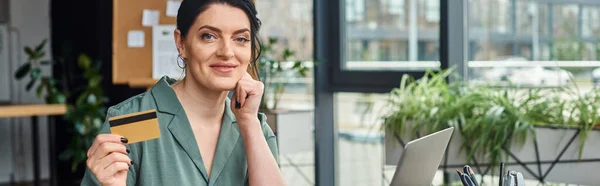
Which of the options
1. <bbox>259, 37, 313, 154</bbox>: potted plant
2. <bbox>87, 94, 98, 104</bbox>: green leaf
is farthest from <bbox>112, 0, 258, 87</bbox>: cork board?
<bbox>87, 94, 98, 104</bbox>: green leaf

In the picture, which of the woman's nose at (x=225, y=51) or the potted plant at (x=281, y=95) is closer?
the woman's nose at (x=225, y=51)

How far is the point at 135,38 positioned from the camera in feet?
14.9

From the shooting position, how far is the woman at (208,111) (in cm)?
158

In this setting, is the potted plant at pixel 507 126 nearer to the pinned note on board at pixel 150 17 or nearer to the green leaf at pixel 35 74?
the pinned note on board at pixel 150 17

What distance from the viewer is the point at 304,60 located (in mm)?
5023

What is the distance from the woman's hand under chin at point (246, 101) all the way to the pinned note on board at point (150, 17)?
297 centimetres

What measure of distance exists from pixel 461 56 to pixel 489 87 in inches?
17.4

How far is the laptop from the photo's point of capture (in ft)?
5.36

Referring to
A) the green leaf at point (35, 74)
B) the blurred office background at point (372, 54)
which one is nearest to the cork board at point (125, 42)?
the blurred office background at point (372, 54)

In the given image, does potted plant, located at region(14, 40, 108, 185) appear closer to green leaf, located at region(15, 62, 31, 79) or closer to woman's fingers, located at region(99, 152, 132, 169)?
green leaf, located at region(15, 62, 31, 79)

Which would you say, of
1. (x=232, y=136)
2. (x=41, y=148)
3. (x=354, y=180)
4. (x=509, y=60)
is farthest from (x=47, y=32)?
(x=232, y=136)

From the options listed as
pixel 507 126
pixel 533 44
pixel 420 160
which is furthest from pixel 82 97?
pixel 420 160

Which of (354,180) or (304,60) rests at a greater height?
(304,60)

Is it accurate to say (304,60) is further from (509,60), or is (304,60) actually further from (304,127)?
(509,60)
